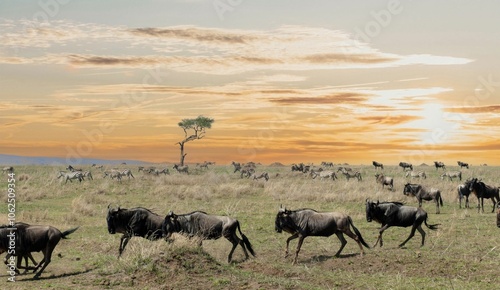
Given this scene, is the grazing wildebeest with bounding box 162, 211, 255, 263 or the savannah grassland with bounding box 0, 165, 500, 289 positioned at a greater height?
the grazing wildebeest with bounding box 162, 211, 255, 263

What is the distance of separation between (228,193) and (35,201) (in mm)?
11908

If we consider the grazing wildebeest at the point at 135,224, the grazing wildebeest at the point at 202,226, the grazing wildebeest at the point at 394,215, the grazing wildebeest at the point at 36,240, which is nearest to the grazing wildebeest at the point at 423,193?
the grazing wildebeest at the point at 394,215

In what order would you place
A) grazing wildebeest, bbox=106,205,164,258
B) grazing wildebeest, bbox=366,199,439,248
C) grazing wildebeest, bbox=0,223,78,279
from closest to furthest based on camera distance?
grazing wildebeest, bbox=0,223,78,279
grazing wildebeest, bbox=106,205,164,258
grazing wildebeest, bbox=366,199,439,248

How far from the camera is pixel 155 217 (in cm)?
1588

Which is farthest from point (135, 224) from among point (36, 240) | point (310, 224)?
point (310, 224)

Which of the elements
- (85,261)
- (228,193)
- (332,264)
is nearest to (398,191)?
(228,193)

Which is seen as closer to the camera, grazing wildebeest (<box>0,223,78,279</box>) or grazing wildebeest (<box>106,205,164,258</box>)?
grazing wildebeest (<box>0,223,78,279</box>)

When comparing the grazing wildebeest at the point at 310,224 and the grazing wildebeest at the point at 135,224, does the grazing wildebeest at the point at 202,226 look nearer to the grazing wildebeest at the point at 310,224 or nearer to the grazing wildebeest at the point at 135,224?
the grazing wildebeest at the point at 135,224

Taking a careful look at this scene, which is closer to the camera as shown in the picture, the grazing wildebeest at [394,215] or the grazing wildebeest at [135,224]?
the grazing wildebeest at [135,224]

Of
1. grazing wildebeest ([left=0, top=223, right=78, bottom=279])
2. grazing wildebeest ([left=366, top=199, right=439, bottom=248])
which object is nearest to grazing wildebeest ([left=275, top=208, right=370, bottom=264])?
grazing wildebeest ([left=366, top=199, right=439, bottom=248])

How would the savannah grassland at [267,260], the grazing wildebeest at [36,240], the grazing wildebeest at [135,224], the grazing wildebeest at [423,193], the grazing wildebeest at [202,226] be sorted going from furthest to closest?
the grazing wildebeest at [423,193], the grazing wildebeest at [135,224], the grazing wildebeest at [202,226], the grazing wildebeest at [36,240], the savannah grassland at [267,260]

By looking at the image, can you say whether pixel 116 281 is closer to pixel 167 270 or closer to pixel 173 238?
pixel 167 270

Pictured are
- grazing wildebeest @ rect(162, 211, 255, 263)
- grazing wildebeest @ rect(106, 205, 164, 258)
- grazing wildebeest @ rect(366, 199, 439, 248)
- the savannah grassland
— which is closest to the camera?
the savannah grassland

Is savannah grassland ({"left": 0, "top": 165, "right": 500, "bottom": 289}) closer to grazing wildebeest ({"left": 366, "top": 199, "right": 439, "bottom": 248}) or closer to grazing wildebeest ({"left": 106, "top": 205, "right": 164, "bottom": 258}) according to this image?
grazing wildebeest ({"left": 106, "top": 205, "right": 164, "bottom": 258})
